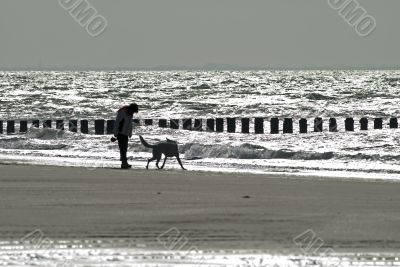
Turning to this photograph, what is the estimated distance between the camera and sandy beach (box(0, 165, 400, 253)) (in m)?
8.19

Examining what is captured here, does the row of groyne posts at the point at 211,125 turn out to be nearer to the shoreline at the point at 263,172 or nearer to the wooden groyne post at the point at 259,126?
the wooden groyne post at the point at 259,126

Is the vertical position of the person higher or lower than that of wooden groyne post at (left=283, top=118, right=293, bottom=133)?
higher

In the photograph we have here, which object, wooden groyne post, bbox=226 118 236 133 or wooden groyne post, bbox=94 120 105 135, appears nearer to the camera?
wooden groyne post, bbox=94 120 105 135

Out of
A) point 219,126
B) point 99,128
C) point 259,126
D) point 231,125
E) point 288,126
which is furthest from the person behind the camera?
point 231,125

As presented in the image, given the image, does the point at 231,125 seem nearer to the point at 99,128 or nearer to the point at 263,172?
the point at 99,128

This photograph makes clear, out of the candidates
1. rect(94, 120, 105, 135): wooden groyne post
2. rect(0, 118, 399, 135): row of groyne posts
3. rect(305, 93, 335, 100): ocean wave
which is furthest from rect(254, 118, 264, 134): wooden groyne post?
rect(305, 93, 335, 100): ocean wave

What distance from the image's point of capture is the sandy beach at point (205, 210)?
26.9 ft

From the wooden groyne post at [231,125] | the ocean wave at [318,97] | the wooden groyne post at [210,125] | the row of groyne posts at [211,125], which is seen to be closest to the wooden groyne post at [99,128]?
the row of groyne posts at [211,125]

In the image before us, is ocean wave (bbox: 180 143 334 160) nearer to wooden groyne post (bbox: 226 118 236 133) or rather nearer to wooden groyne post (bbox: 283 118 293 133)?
wooden groyne post (bbox: 283 118 293 133)

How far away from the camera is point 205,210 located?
395 inches

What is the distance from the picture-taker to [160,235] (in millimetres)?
8227

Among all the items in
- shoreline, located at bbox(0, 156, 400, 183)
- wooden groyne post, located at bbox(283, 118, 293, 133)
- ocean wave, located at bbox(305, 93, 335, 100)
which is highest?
shoreline, located at bbox(0, 156, 400, 183)

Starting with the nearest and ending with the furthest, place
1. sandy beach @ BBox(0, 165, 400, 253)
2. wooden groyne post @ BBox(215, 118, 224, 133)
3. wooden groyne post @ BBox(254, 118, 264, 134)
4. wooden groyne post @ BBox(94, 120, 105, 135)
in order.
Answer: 1. sandy beach @ BBox(0, 165, 400, 253)
2. wooden groyne post @ BBox(94, 120, 105, 135)
3. wooden groyne post @ BBox(254, 118, 264, 134)
4. wooden groyne post @ BBox(215, 118, 224, 133)

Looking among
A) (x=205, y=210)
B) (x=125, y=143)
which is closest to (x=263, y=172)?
(x=125, y=143)
